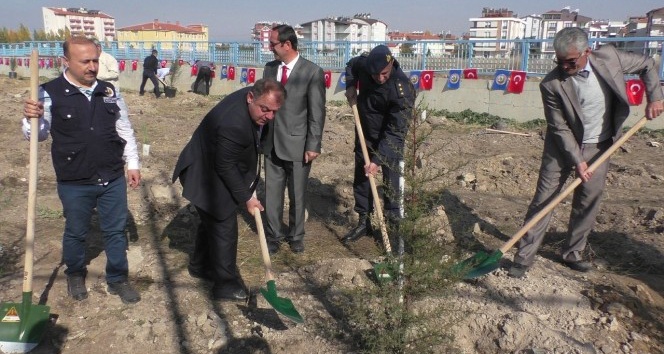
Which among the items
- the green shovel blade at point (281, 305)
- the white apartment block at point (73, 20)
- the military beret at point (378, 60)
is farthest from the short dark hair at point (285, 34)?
the white apartment block at point (73, 20)

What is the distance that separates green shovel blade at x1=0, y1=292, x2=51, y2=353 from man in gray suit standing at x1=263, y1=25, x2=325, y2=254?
1.80 meters

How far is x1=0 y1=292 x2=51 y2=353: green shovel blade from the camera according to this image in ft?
9.86

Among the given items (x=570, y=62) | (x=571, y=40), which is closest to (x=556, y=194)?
(x=570, y=62)

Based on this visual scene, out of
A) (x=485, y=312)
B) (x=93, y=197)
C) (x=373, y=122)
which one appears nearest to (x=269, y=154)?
(x=373, y=122)

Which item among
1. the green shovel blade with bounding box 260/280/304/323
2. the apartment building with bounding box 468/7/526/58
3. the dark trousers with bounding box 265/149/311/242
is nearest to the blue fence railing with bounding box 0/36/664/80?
the dark trousers with bounding box 265/149/311/242

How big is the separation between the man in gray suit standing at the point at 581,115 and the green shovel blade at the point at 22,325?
311 centimetres

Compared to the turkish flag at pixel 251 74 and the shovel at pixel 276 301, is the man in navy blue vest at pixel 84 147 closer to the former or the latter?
the shovel at pixel 276 301

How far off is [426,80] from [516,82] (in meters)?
2.14

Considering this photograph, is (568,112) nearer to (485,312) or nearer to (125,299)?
(485,312)

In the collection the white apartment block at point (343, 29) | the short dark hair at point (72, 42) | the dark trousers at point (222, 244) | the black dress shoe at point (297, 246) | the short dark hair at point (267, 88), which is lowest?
the black dress shoe at point (297, 246)

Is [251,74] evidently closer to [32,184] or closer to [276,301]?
[32,184]

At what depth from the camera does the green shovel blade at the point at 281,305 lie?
3.11 m

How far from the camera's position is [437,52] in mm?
13203

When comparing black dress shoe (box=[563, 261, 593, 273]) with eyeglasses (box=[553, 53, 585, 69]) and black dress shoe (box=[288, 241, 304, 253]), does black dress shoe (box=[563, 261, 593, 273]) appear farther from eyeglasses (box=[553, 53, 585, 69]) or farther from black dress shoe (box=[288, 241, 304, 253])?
black dress shoe (box=[288, 241, 304, 253])
